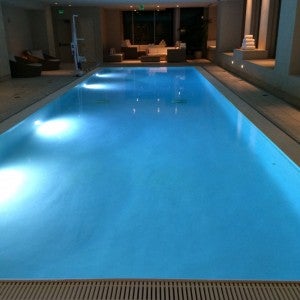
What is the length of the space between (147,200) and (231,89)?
17.2 ft

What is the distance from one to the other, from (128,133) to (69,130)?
1.01 metres

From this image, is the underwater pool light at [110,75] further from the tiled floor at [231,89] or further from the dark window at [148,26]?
the dark window at [148,26]

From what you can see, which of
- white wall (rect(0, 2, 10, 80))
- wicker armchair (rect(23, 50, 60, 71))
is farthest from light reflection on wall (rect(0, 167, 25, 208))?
wicker armchair (rect(23, 50, 60, 71))

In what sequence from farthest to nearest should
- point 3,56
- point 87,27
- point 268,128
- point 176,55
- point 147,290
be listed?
1. point 87,27
2. point 176,55
3. point 3,56
4. point 268,128
5. point 147,290

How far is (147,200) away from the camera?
3.31 metres

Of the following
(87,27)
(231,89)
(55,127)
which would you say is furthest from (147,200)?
(87,27)

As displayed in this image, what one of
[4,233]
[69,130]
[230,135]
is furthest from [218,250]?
[69,130]

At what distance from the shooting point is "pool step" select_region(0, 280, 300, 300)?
1808 millimetres

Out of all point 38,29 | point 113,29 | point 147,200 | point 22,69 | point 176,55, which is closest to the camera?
point 147,200

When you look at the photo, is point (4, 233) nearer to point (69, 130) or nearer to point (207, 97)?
point (69, 130)

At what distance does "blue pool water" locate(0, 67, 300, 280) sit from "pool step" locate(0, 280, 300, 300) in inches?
14.9

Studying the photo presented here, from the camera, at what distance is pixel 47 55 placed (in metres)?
13.1

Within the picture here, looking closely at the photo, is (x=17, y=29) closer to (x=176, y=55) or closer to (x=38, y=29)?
(x=38, y=29)

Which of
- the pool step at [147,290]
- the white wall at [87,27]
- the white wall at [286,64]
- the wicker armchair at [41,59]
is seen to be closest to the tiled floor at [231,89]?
the white wall at [286,64]
